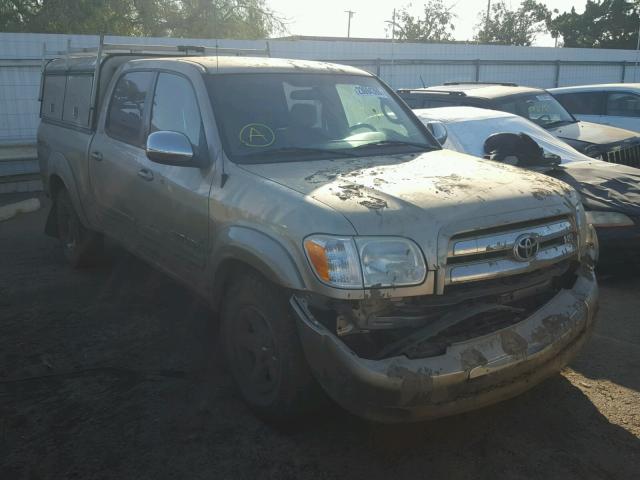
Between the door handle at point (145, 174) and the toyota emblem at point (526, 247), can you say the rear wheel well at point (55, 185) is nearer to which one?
the door handle at point (145, 174)

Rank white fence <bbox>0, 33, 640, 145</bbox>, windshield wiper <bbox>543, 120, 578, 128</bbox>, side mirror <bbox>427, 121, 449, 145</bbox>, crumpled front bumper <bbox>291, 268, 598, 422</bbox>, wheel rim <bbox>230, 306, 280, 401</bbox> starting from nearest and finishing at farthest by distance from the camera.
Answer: crumpled front bumper <bbox>291, 268, 598, 422</bbox>, wheel rim <bbox>230, 306, 280, 401</bbox>, side mirror <bbox>427, 121, 449, 145</bbox>, windshield wiper <bbox>543, 120, 578, 128</bbox>, white fence <bbox>0, 33, 640, 145</bbox>

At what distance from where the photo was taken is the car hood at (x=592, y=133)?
7909 mm

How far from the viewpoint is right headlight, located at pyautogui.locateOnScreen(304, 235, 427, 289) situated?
2752mm

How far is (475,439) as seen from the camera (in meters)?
3.15

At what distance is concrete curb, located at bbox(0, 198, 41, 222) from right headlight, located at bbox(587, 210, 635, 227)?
23.8 ft

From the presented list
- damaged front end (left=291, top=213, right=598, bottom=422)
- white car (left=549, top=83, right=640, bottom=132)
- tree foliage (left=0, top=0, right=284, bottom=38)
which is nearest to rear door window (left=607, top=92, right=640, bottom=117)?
white car (left=549, top=83, right=640, bottom=132)

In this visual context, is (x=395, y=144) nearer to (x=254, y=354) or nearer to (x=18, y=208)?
(x=254, y=354)

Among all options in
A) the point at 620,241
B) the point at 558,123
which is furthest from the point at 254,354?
the point at 558,123

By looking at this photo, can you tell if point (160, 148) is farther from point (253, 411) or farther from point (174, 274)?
point (253, 411)

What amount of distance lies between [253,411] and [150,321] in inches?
69.9

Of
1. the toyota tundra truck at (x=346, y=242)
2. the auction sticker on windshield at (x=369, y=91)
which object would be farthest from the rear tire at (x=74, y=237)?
the auction sticker on windshield at (x=369, y=91)

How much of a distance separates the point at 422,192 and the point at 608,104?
863 centimetres

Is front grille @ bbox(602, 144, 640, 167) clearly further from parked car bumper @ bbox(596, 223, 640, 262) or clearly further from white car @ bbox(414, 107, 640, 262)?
parked car bumper @ bbox(596, 223, 640, 262)

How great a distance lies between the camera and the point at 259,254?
121 inches
